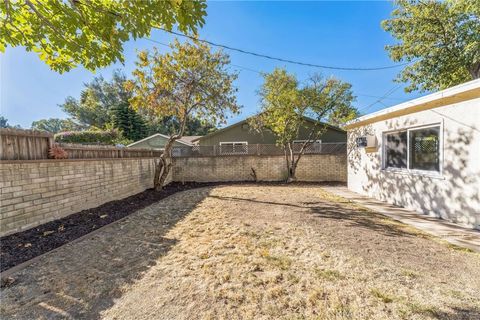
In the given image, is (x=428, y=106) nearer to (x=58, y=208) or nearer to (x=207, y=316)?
(x=207, y=316)

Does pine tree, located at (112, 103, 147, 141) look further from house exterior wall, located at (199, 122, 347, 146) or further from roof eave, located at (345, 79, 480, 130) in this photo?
roof eave, located at (345, 79, 480, 130)

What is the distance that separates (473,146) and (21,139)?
331 inches

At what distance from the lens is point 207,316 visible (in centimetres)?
187

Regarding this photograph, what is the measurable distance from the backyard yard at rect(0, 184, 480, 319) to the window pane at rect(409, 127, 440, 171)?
190 centimetres

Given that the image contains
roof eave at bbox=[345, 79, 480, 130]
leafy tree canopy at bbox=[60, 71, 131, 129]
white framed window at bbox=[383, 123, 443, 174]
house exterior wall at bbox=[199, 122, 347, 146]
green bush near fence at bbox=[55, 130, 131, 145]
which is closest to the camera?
roof eave at bbox=[345, 79, 480, 130]

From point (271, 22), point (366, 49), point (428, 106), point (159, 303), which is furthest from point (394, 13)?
point (159, 303)

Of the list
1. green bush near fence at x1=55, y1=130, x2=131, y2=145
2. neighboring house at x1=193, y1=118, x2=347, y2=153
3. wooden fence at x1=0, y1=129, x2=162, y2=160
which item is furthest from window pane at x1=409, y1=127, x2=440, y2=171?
green bush near fence at x1=55, y1=130, x2=131, y2=145

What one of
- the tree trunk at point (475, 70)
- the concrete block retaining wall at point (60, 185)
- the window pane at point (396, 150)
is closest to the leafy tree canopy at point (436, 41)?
the tree trunk at point (475, 70)

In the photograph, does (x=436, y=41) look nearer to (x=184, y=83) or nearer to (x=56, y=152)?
(x=184, y=83)

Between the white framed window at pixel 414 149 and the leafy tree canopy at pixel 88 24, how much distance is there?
577cm

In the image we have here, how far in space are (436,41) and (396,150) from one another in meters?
7.12

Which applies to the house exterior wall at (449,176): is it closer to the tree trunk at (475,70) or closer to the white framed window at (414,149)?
the white framed window at (414,149)

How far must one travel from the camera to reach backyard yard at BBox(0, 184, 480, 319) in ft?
6.39

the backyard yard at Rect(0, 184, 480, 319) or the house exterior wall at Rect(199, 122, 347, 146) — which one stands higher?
the house exterior wall at Rect(199, 122, 347, 146)
